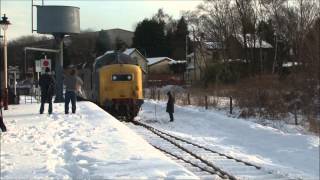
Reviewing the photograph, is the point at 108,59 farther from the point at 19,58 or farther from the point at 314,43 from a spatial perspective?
the point at 19,58

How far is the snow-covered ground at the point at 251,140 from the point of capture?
17.3 m

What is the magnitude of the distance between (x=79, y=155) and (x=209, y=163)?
3602mm

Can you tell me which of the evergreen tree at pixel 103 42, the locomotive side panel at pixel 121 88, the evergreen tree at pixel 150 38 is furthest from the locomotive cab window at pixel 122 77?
the evergreen tree at pixel 150 38

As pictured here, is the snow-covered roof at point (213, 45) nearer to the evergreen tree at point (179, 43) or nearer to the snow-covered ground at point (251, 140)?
the evergreen tree at point (179, 43)

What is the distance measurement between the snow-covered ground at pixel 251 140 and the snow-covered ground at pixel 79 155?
4.17 metres

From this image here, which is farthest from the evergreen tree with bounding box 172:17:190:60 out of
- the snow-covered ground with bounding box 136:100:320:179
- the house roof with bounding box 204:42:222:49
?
the snow-covered ground with bounding box 136:100:320:179

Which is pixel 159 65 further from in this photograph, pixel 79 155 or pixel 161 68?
pixel 79 155

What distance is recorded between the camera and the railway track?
11891 millimetres

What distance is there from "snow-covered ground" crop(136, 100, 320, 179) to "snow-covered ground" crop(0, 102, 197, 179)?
4.17 metres

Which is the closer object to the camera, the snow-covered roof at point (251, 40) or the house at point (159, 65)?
the snow-covered roof at point (251, 40)

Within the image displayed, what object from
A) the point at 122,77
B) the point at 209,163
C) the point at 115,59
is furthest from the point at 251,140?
the point at 209,163

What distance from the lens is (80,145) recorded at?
12219 mm

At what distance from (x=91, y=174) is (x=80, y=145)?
11.6 ft

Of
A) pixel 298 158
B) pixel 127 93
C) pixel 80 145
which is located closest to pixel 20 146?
pixel 80 145
